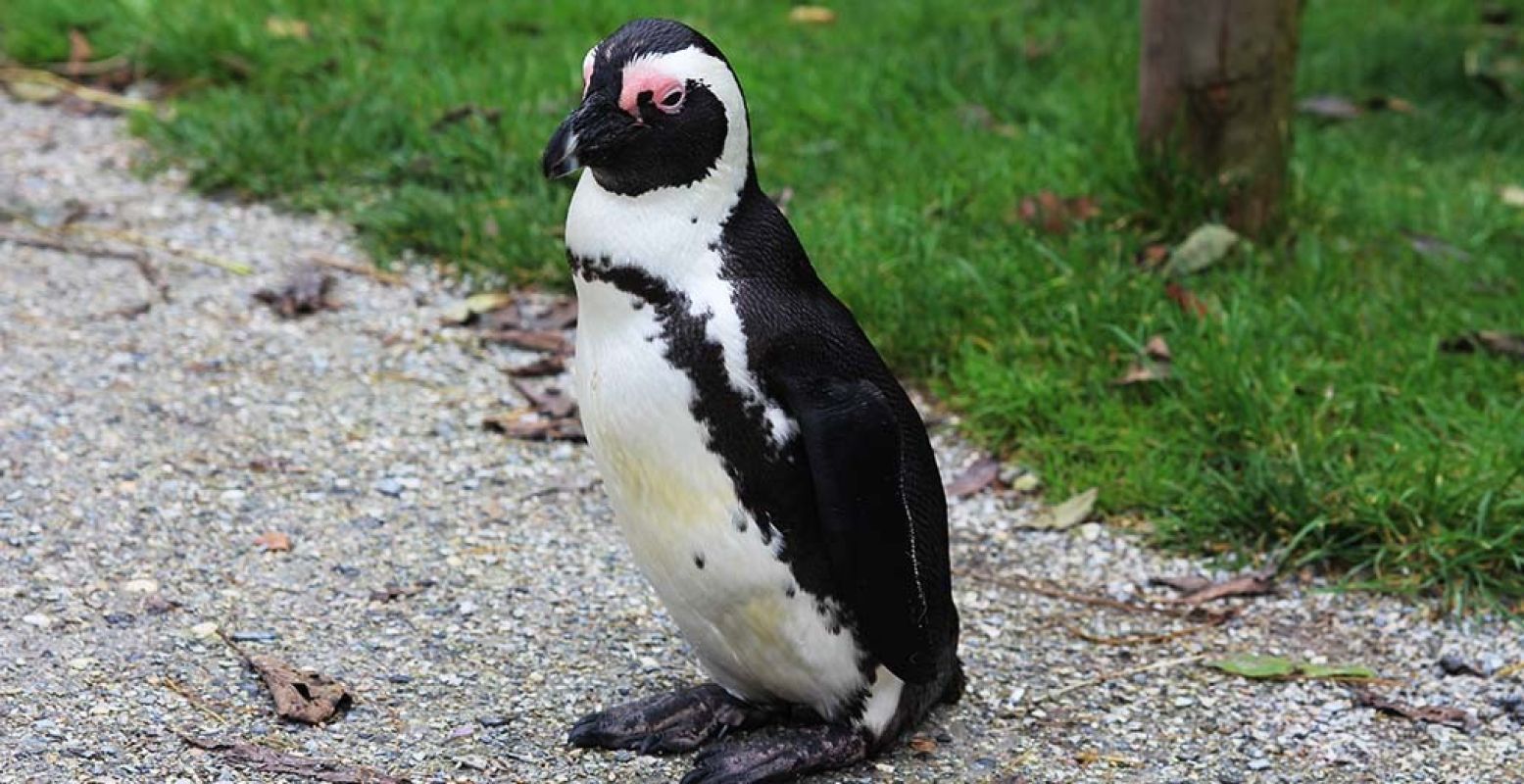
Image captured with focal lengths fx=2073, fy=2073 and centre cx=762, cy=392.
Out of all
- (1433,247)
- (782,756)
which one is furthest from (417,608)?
(1433,247)

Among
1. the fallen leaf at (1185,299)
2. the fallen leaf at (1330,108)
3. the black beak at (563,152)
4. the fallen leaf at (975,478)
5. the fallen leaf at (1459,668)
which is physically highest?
the black beak at (563,152)

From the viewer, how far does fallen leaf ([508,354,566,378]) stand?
520 cm

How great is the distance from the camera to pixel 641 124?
10.1ft

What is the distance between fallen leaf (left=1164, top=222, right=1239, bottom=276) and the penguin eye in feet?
8.38

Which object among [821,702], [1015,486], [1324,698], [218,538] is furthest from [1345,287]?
[218,538]

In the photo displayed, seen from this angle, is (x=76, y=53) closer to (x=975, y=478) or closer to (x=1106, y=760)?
(x=975, y=478)

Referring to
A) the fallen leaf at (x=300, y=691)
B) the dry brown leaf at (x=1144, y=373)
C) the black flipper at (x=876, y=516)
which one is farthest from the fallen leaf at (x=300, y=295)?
the black flipper at (x=876, y=516)

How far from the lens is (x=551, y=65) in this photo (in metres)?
6.77

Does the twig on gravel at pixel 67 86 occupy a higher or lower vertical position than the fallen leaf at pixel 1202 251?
higher

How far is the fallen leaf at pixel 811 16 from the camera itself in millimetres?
→ 7523

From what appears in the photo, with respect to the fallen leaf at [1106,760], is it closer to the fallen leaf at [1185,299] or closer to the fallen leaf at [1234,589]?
the fallen leaf at [1234,589]

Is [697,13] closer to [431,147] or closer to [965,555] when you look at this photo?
[431,147]

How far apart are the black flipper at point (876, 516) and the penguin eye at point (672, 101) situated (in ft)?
1.42

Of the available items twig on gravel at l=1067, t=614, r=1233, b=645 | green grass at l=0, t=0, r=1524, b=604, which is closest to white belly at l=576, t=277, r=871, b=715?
twig on gravel at l=1067, t=614, r=1233, b=645
